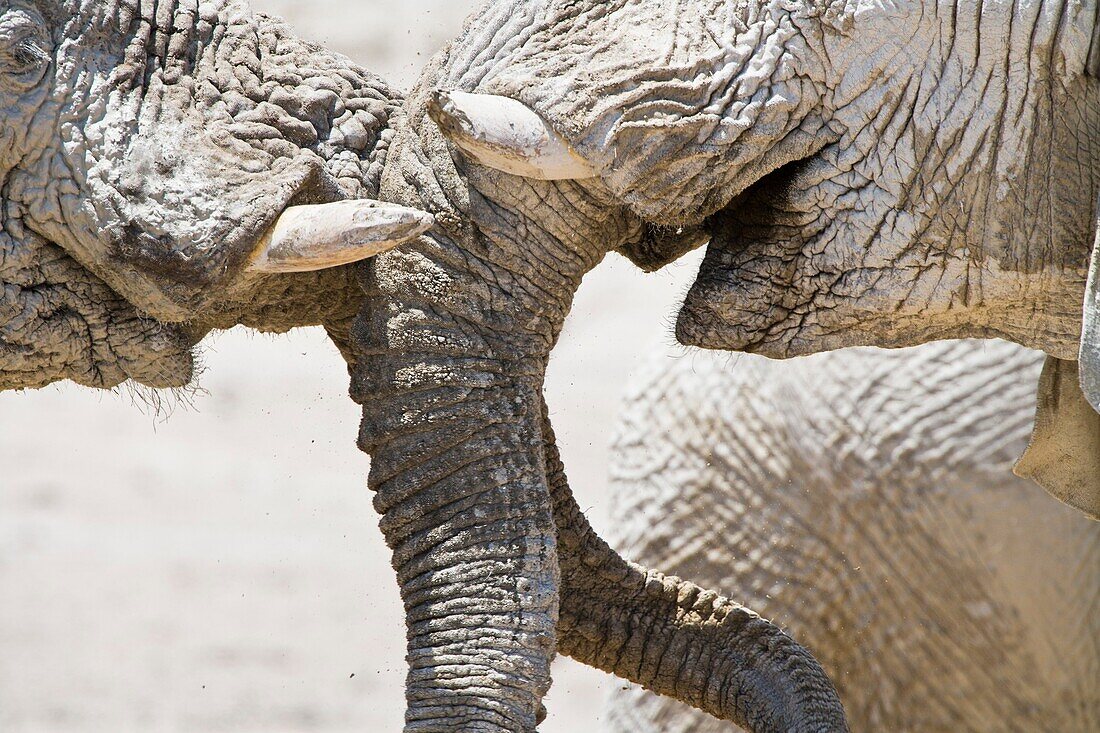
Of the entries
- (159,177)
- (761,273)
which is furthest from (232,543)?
(761,273)

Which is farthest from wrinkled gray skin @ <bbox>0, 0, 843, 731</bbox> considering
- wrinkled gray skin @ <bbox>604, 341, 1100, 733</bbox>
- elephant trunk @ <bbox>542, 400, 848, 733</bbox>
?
wrinkled gray skin @ <bbox>604, 341, 1100, 733</bbox>

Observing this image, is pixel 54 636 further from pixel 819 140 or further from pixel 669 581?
pixel 819 140

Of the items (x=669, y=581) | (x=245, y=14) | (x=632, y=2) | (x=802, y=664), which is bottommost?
(x=802, y=664)

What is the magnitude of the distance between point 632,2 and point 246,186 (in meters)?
0.69

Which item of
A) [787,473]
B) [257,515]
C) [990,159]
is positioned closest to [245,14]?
[990,159]

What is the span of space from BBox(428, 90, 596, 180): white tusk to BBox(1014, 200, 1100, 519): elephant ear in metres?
1.19

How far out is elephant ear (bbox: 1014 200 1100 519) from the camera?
341 centimetres

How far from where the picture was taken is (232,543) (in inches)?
301

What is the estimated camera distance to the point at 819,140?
2.79 meters

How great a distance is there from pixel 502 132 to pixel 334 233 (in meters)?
0.32

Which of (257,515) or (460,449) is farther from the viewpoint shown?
(257,515)

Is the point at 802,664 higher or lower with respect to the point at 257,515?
lower

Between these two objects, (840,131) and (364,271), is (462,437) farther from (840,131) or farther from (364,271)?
(840,131)

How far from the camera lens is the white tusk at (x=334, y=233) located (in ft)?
9.09
